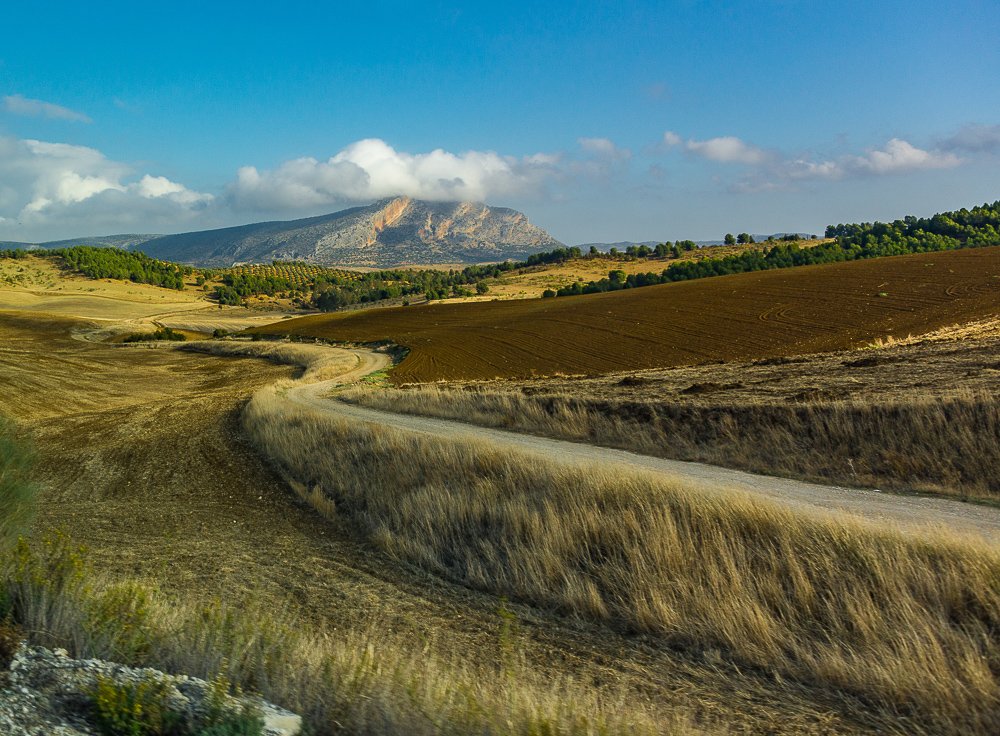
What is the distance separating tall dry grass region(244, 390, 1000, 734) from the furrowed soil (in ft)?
1.18

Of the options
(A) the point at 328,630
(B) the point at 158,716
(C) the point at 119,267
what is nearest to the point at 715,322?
(A) the point at 328,630

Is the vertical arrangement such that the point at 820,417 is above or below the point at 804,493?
above

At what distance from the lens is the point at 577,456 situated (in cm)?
1590

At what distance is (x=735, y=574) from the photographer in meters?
7.35

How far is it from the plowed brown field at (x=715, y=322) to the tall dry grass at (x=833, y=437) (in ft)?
77.9

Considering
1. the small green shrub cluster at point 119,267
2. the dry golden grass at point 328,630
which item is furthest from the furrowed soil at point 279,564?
the small green shrub cluster at point 119,267

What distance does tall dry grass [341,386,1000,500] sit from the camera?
1155 cm

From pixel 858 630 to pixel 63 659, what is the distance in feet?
22.4

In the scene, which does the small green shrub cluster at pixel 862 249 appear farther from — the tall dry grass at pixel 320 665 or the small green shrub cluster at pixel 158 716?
the small green shrub cluster at pixel 158 716

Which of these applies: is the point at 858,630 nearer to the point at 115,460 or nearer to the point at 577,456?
the point at 577,456

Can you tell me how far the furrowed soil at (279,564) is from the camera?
5.70 m

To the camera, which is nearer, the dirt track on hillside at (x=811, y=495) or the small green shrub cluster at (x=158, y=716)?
Result: the small green shrub cluster at (x=158, y=716)

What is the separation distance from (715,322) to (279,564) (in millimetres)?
49307

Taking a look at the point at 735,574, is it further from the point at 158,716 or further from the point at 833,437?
the point at 833,437
